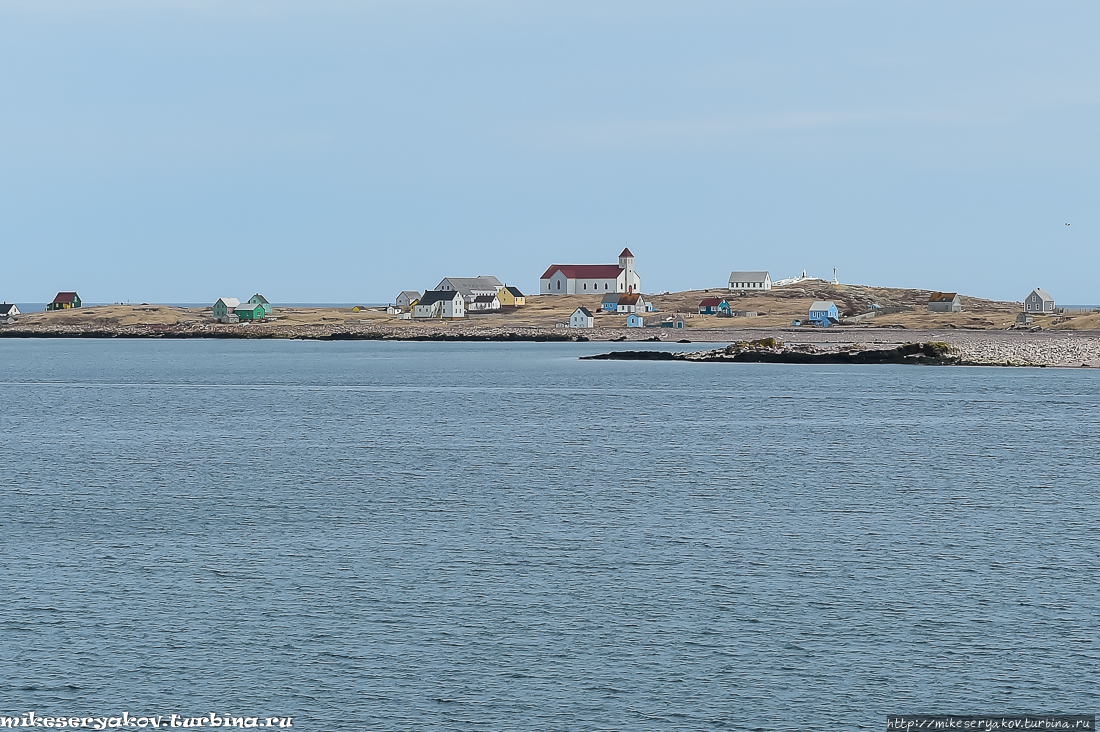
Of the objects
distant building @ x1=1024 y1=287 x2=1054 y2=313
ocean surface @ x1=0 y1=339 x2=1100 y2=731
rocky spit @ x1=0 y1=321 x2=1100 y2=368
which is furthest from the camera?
distant building @ x1=1024 y1=287 x2=1054 y2=313

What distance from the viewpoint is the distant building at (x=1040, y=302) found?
193 m

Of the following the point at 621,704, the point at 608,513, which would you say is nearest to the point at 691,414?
the point at 608,513

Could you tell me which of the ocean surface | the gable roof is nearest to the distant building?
the gable roof

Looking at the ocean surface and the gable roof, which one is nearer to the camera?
the ocean surface

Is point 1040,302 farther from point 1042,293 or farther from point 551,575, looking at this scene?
point 551,575

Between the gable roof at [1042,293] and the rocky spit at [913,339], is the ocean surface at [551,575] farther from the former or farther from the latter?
the gable roof at [1042,293]

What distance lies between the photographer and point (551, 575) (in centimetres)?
2600

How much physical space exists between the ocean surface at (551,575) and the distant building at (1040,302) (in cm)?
14410

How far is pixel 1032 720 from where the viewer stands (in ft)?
55.2

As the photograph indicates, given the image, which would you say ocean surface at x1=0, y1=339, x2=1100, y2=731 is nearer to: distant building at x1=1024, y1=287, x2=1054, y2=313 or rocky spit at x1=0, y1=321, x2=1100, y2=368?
rocky spit at x1=0, y1=321, x2=1100, y2=368

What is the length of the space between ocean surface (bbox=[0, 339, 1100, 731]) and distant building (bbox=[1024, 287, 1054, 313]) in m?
144

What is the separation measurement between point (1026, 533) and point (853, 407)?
152ft

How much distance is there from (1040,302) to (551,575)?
189 metres

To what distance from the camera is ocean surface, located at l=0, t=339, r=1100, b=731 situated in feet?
→ 59.6
